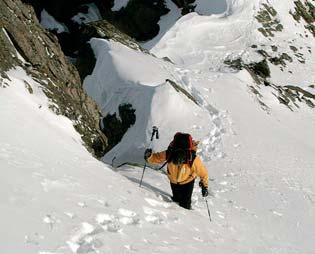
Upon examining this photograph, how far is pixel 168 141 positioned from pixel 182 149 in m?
8.11

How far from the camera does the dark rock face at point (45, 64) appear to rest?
547 inches

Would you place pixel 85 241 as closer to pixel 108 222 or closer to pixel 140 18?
pixel 108 222

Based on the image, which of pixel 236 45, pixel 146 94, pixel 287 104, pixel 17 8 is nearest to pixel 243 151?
pixel 146 94

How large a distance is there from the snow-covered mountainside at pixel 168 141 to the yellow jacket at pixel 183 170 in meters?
0.57

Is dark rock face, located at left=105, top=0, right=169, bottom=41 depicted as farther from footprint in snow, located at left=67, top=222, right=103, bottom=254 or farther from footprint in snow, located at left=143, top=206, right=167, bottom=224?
footprint in snow, located at left=67, top=222, right=103, bottom=254

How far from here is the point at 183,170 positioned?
34.0 feet

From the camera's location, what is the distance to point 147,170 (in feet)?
45.5

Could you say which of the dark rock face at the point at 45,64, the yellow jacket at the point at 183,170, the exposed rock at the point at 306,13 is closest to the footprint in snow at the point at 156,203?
the yellow jacket at the point at 183,170

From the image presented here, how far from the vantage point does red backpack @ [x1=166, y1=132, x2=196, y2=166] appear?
9.82 m

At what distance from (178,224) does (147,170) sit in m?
5.11

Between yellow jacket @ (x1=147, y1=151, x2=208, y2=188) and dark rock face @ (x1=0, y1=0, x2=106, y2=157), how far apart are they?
3.88 metres

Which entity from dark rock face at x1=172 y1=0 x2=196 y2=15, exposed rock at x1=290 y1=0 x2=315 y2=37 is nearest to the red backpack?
dark rock face at x1=172 y1=0 x2=196 y2=15

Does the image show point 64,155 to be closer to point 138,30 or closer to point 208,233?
point 208,233

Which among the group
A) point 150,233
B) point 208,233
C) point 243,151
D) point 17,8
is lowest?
point 243,151
